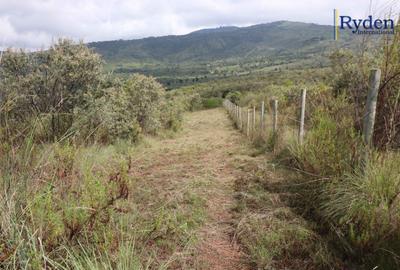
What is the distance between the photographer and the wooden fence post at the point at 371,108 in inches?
154

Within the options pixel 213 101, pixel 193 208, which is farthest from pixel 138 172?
pixel 213 101

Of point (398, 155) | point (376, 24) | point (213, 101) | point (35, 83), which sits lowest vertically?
point (213, 101)

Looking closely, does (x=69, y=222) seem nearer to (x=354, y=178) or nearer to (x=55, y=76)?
(x=354, y=178)

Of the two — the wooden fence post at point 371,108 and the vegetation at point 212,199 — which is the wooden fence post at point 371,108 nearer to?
the wooden fence post at point 371,108

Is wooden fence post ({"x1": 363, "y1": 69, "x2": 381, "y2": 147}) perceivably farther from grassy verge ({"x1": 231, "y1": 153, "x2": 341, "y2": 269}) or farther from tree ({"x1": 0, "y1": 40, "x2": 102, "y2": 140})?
tree ({"x1": 0, "y1": 40, "x2": 102, "y2": 140})

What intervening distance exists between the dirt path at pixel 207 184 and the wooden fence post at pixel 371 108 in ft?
6.06

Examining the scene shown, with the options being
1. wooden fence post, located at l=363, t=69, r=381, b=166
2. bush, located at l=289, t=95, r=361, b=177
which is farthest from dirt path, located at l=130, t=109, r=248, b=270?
wooden fence post, located at l=363, t=69, r=381, b=166

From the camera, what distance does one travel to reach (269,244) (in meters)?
3.73

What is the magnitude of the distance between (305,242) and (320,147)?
1.48m

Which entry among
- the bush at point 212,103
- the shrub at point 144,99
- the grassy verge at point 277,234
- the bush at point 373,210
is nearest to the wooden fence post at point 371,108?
the bush at point 373,210

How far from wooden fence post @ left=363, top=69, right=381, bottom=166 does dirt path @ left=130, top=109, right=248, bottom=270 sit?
6.06 feet

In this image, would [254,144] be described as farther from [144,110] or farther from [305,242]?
[305,242]

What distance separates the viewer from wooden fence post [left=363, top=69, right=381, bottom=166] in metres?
3.92

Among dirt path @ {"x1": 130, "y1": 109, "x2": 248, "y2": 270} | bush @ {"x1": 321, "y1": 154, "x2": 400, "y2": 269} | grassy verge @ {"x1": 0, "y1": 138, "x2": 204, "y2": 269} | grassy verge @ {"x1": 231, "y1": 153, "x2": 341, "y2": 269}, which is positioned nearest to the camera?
grassy verge @ {"x1": 0, "y1": 138, "x2": 204, "y2": 269}
